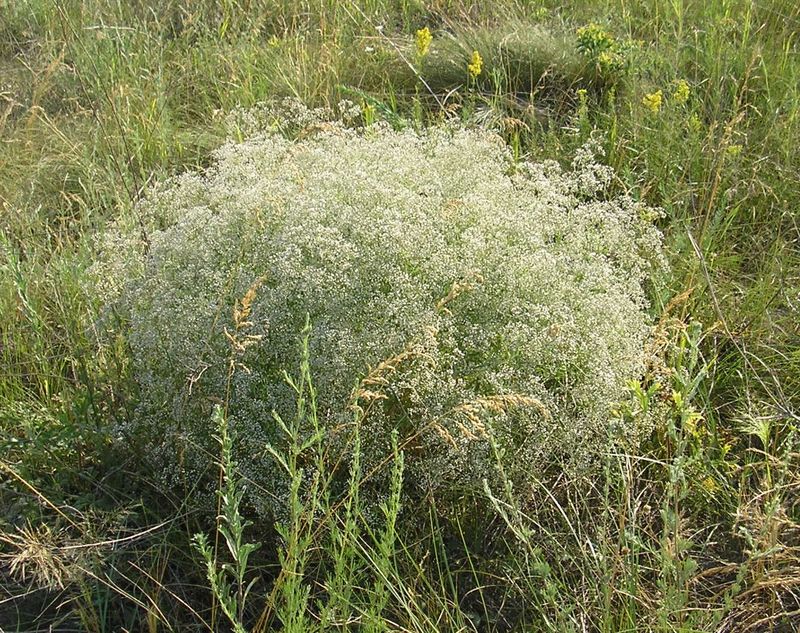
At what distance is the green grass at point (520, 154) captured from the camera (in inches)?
83.5

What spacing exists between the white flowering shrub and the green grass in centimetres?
15

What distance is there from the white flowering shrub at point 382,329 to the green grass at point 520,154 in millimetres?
147

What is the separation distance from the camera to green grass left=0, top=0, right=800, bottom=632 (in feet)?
6.96

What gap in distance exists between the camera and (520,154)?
3750 millimetres

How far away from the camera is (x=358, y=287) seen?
7.54 ft

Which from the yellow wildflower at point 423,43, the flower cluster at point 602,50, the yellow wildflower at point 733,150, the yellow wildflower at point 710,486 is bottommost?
the yellow wildflower at point 710,486

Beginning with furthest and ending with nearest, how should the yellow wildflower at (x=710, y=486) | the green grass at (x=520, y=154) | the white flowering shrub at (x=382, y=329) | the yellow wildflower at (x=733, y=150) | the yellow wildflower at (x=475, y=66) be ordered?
the yellow wildflower at (x=475, y=66), the yellow wildflower at (x=733, y=150), the yellow wildflower at (x=710, y=486), the white flowering shrub at (x=382, y=329), the green grass at (x=520, y=154)

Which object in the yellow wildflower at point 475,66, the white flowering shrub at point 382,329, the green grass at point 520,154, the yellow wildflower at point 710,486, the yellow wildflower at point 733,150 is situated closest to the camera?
the green grass at point 520,154

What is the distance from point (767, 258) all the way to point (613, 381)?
4.40ft

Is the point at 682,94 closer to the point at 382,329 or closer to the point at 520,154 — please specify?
the point at 520,154

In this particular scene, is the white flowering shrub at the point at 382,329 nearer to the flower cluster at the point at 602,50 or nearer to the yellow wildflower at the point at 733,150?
the yellow wildflower at the point at 733,150

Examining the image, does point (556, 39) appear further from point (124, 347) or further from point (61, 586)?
point (61, 586)

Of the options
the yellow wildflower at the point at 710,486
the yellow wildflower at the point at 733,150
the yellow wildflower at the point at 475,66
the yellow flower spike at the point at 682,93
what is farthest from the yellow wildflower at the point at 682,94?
the yellow wildflower at the point at 710,486

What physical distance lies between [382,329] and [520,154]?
1736mm
